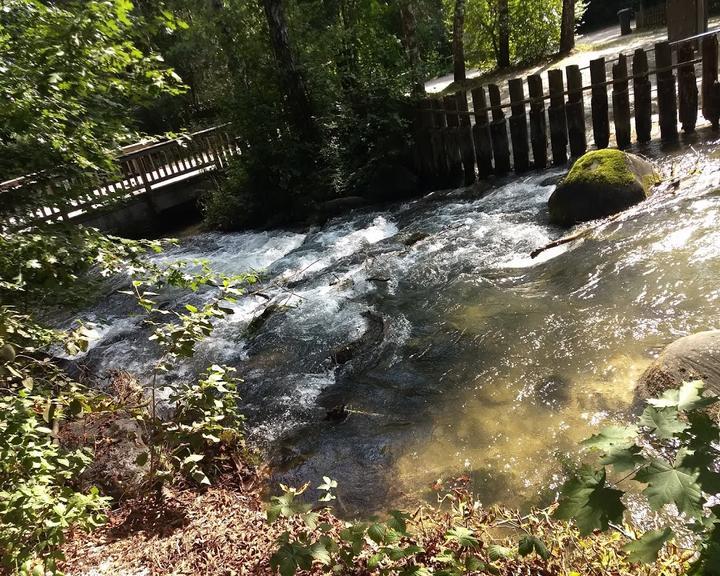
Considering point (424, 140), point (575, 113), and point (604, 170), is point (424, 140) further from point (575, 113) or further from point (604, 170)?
point (604, 170)

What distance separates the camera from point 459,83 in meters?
21.8

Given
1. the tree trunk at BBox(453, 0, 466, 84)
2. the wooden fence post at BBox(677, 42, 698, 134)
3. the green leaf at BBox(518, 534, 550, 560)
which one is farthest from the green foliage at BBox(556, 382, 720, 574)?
the tree trunk at BBox(453, 0, 466, 84)

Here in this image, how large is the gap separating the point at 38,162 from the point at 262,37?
9.92 metres

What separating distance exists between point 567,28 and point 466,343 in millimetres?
20160

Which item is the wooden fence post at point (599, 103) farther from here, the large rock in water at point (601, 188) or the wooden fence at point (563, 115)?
the large rock in water at point (601, 188)


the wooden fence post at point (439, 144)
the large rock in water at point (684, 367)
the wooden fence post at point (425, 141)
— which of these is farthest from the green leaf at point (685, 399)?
the wooden fence post at point (425, 141)

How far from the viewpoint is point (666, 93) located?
832 cm

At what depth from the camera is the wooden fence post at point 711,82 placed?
760 centimetres

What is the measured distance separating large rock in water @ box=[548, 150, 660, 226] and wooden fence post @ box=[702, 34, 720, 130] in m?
2.09

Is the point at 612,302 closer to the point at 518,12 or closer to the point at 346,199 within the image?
the point at 346,199

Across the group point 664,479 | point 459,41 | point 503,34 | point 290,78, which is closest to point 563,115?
point 290,78

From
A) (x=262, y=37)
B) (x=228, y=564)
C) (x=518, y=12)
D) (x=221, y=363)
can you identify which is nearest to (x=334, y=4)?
(x=262, y=37)

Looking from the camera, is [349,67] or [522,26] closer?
[349,67]

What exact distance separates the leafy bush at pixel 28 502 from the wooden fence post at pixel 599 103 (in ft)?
29.3
